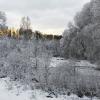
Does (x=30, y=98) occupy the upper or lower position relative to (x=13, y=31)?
lower

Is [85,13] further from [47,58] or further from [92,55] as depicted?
[47,58]

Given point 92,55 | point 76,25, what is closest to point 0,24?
point 76,25

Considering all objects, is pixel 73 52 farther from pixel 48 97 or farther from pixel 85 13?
pixel 48 97

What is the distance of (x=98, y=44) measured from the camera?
1148 inches

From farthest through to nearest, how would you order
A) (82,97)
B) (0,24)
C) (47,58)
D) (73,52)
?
(0,24) → (73,52) → (47,58) → (82,97)

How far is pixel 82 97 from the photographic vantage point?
662 inches

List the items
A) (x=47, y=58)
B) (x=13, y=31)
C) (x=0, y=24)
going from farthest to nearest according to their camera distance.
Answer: (x=13, y=31)
(x=0, y=24)
(x=47, y=58)

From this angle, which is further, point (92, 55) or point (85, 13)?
point (85, 13)

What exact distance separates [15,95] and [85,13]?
2409 cm

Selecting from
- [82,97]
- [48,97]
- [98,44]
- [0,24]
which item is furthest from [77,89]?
[0,24]

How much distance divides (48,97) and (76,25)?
26.0 meters

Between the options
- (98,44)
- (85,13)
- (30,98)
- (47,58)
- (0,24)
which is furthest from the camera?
(0,24)

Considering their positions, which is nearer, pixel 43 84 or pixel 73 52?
pixel 43 84

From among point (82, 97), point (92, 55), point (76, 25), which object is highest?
point (76, 25)
